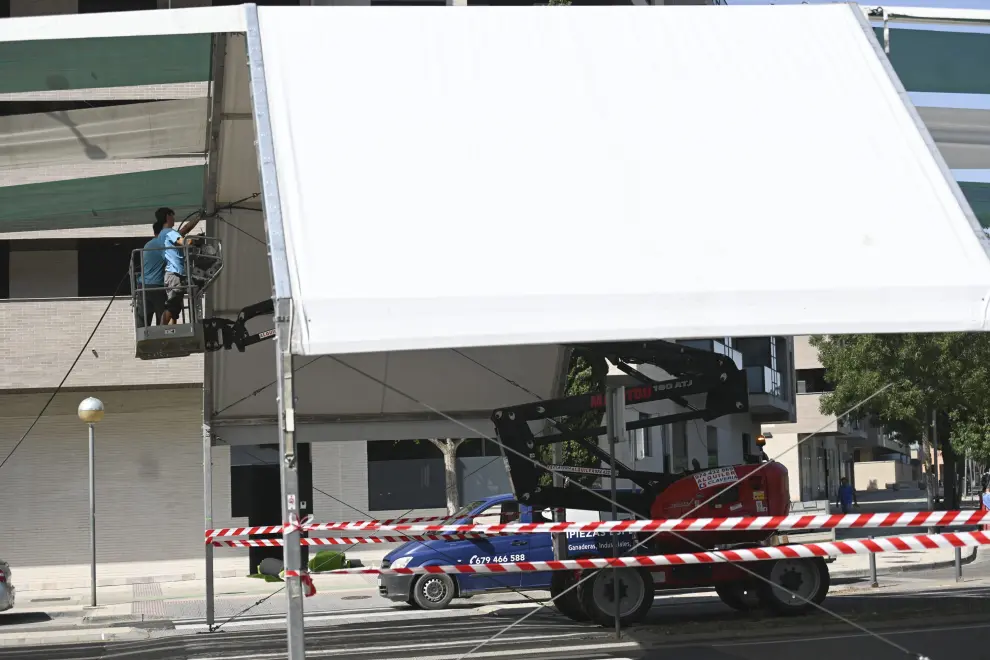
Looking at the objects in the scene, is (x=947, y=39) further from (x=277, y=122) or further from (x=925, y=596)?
(x=925, y=596)

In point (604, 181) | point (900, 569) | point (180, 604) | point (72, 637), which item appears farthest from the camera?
point (900, 569)

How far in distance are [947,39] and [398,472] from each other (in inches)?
784

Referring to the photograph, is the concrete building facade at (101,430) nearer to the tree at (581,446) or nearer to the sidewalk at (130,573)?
the sidewalk at (130,573)

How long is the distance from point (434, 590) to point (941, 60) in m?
9.68

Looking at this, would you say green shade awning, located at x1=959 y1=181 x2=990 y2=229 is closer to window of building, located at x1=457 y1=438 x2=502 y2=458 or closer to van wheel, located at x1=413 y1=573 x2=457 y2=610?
van wheel, located at x1=413 y1=573 x2=457 y2=610

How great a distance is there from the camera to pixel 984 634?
12000 mm

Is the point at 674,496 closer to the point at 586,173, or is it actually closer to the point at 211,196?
the point at 586,173

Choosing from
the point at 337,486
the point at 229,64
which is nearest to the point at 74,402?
the point at 337,486

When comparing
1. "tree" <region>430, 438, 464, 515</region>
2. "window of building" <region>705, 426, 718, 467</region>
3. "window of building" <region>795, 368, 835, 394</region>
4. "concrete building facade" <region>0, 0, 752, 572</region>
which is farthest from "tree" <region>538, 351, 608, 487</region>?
"window of building" <region>795, 368, 835, 394</region>

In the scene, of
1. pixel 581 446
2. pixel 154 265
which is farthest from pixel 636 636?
pixel 154 265

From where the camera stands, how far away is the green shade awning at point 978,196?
41.0ft

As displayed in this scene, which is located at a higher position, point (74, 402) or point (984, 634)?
point (74, 402)

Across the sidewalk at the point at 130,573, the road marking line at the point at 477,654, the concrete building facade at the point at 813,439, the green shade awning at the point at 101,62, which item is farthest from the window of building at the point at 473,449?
the concrete building facade at the point at 813,439

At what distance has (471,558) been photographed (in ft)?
52.7
